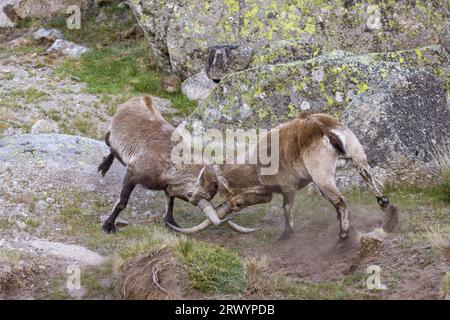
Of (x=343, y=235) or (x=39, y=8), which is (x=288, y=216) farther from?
(x=39, y=8)

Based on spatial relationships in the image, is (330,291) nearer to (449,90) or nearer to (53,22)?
(449,90)

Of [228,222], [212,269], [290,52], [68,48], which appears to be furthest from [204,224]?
[68,48]

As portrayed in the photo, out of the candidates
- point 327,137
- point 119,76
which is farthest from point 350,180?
point 119,76

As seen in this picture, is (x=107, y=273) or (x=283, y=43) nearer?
(x=107, y=273)

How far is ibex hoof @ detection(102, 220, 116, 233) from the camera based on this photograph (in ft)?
33.4

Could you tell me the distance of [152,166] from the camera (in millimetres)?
10438

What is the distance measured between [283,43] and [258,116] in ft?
7.49

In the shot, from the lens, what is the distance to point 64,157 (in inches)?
470

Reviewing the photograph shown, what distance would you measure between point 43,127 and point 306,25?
19.0 feet

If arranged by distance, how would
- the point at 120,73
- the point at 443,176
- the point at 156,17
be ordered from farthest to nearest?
the point at 120,73, the point at 156,17, the point at 443,176

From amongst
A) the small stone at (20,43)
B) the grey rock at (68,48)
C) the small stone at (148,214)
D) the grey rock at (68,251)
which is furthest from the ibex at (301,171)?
the small stone at (20,43)

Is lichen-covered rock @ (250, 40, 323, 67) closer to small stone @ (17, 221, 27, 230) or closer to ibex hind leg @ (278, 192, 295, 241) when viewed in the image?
ibex hind leg @ (278, 192, 295, 241)

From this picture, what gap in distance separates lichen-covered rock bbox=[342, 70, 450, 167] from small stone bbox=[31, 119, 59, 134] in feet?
18.9

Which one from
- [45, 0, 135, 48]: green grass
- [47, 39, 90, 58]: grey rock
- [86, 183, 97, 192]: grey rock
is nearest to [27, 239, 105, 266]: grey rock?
[86, 183, 97, 192]: grey rock
